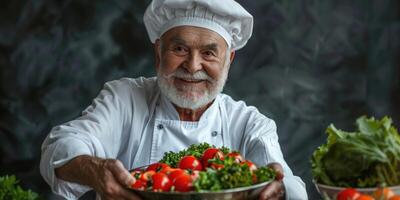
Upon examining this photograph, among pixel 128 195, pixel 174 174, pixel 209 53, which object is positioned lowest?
pixel 128 195

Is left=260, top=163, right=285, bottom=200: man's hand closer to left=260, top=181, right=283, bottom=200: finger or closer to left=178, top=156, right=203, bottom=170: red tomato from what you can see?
left=260, top=181, right=283, bottom=200: finger

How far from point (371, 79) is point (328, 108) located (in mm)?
424

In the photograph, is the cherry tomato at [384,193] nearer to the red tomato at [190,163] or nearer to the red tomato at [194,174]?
the red tomato at [194,174]

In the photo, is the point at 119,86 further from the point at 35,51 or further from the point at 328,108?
the point at 328,108

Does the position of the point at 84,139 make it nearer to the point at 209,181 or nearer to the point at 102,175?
the point at 102,175

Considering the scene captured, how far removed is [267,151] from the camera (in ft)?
11.7

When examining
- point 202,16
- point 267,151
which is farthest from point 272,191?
point 202,16

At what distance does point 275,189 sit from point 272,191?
0.03 m

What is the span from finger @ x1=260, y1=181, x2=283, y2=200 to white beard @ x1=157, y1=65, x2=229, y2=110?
40.5 inches

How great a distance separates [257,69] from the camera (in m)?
5.37

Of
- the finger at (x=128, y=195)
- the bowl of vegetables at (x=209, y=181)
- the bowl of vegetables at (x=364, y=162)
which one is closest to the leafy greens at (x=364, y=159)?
the bowl of vegetables at (x=364, y=162)

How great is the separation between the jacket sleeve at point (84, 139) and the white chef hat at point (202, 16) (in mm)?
514

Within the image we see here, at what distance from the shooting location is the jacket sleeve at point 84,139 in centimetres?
313

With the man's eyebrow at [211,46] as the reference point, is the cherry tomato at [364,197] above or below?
below
